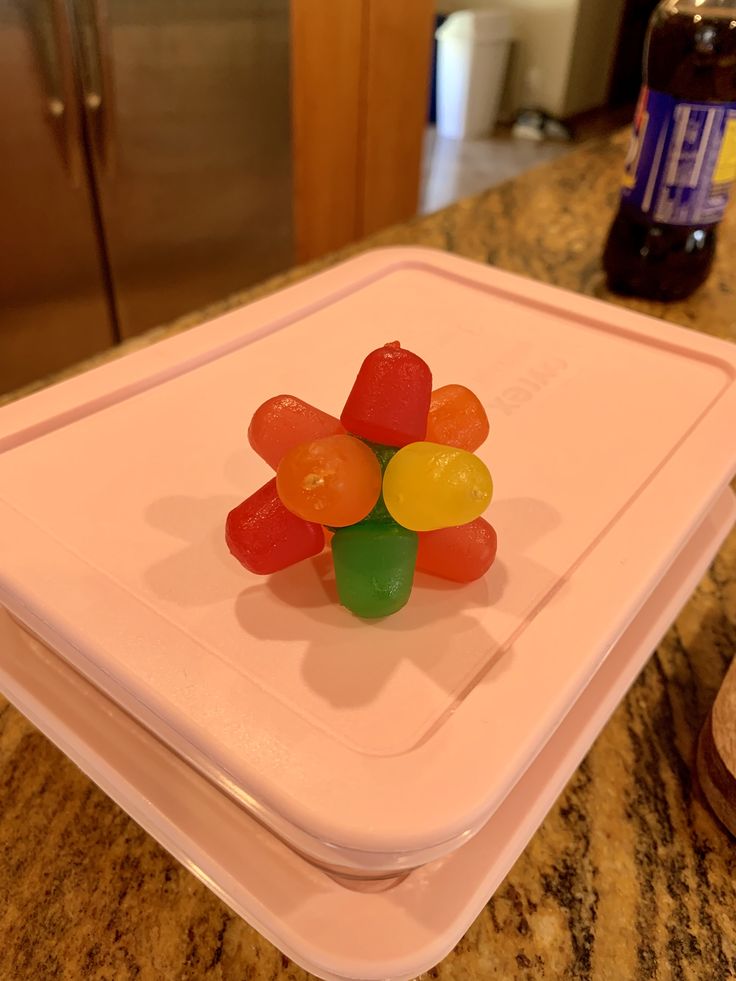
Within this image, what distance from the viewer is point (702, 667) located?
515mm

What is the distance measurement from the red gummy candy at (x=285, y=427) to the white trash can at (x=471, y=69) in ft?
12.0

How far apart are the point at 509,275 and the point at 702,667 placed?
0.37 metres

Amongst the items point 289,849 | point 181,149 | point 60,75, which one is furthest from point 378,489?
point 181,149

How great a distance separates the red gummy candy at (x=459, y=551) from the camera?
0.38 metres

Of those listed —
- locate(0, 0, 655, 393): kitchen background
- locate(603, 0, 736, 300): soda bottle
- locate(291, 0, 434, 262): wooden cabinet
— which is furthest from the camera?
locate(291, 0, 434, 262): wooden cabinet

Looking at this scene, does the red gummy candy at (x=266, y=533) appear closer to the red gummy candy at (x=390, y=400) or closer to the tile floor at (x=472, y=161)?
the red gummy candy at (x=390, y=400)

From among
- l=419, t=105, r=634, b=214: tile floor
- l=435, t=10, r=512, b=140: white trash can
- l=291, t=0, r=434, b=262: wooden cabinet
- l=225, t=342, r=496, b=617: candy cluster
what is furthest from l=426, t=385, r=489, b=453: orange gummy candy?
l=435, t=10, r=512, b=140: white trash can

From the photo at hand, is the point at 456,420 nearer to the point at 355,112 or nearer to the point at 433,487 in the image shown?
the point at 433,487

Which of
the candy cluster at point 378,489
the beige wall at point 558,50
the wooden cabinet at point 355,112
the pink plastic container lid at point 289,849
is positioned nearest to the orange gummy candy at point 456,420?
the candy cluster at point 378,489

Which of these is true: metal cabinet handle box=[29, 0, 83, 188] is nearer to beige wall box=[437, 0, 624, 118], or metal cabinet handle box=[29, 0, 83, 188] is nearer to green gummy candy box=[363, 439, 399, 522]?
green gummy candy box=[363, 439, 399, 522]

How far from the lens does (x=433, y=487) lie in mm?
325

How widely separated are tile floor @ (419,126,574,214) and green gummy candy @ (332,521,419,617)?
2.86 meters

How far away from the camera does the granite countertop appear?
370mm

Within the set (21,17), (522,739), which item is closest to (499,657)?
(522,739)
